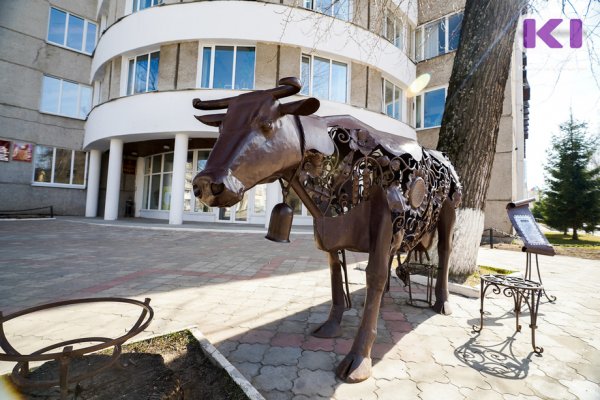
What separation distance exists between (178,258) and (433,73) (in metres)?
15.2

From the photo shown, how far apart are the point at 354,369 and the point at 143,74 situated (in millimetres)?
14348

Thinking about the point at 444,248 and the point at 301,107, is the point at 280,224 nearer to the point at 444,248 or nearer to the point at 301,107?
the point at 301,107

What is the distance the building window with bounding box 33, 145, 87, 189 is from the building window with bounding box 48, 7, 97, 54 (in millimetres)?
6239

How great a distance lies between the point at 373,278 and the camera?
211cm

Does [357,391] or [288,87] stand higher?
[288,87]

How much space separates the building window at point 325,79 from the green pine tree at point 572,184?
1409 cm

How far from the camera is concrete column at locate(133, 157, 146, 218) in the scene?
1752 centimetres

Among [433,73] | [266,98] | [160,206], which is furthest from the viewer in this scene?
[160,206]

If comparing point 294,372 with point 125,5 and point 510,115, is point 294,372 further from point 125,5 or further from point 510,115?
point 125,5

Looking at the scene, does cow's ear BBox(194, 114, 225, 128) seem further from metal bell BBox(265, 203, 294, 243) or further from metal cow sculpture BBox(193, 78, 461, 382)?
metal bell BBox(265, 203, 294, 243)

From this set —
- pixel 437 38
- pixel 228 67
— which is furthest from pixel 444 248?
pixel 437 38

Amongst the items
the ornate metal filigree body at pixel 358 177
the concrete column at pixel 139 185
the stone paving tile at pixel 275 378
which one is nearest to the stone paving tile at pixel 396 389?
the stone paving tile at pixel 275 378

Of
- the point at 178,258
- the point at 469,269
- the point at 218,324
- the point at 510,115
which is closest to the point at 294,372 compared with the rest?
the point at 218,324

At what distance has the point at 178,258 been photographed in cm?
602
